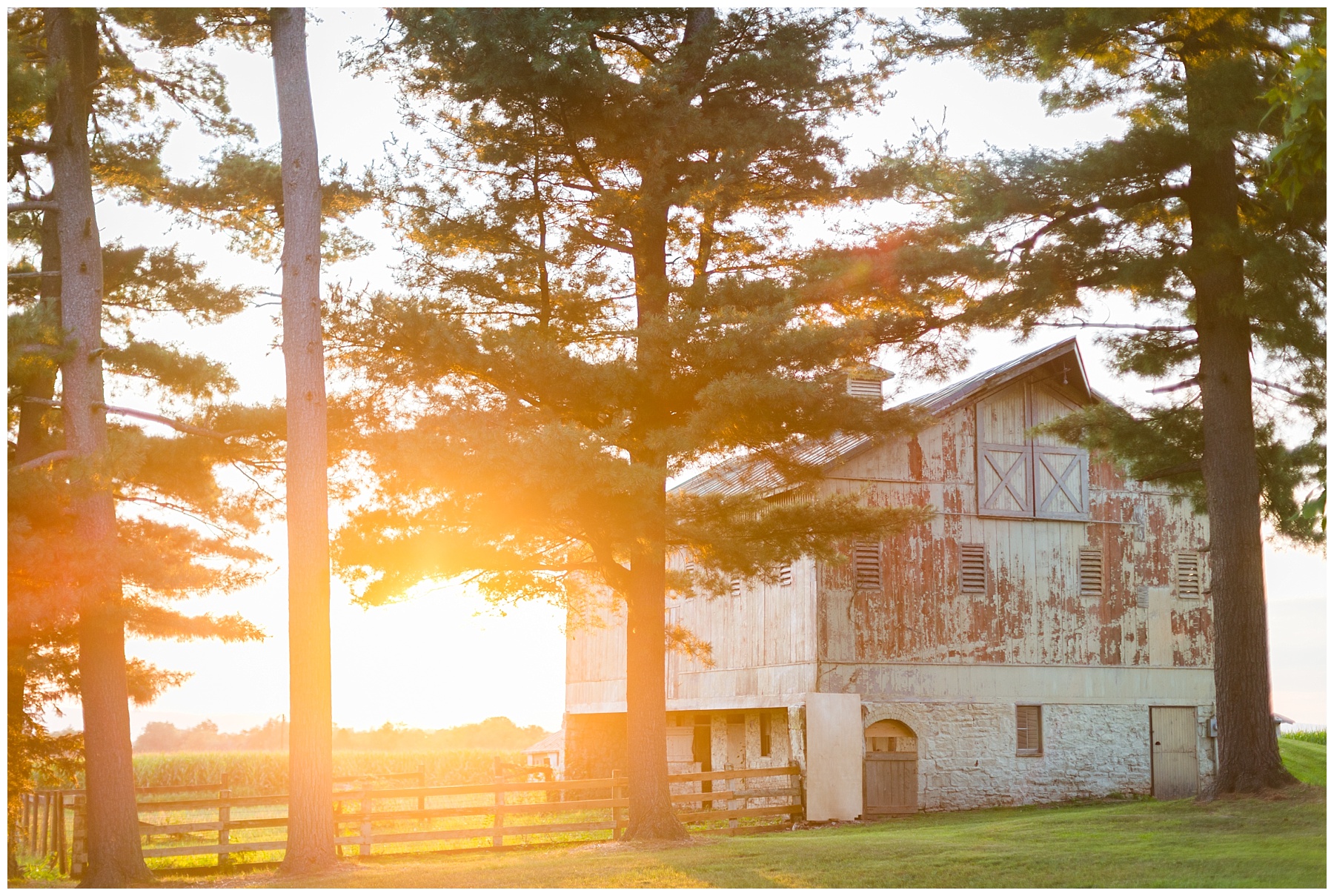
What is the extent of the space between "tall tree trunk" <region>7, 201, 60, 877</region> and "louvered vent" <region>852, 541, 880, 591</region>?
43.9 ft

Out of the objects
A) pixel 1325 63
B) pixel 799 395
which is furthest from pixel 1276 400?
pixel 1325 63

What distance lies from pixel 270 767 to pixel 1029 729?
36407 mm

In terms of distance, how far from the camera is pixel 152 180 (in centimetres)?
1653

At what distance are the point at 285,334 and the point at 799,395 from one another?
5972 millimetres

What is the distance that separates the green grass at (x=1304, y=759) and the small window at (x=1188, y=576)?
335 cm

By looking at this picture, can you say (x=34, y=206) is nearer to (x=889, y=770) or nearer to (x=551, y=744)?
(x=889, y=770)

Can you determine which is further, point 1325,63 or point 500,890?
point 500,890

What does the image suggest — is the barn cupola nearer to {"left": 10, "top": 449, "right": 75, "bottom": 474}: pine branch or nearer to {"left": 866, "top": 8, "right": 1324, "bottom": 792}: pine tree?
{"left": 866, "top": 8, "right": 1324, "bottom": 792}: pine tree

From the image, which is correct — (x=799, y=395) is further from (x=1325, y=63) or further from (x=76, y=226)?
Answer: (x=76, y=226)

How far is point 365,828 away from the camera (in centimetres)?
1720

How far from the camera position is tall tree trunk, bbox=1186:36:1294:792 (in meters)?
14.8

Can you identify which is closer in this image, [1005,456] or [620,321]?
[620,321]

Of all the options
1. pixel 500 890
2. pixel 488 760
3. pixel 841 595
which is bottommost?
pixel 488 760

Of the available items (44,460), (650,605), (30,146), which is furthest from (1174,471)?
(30,146)
